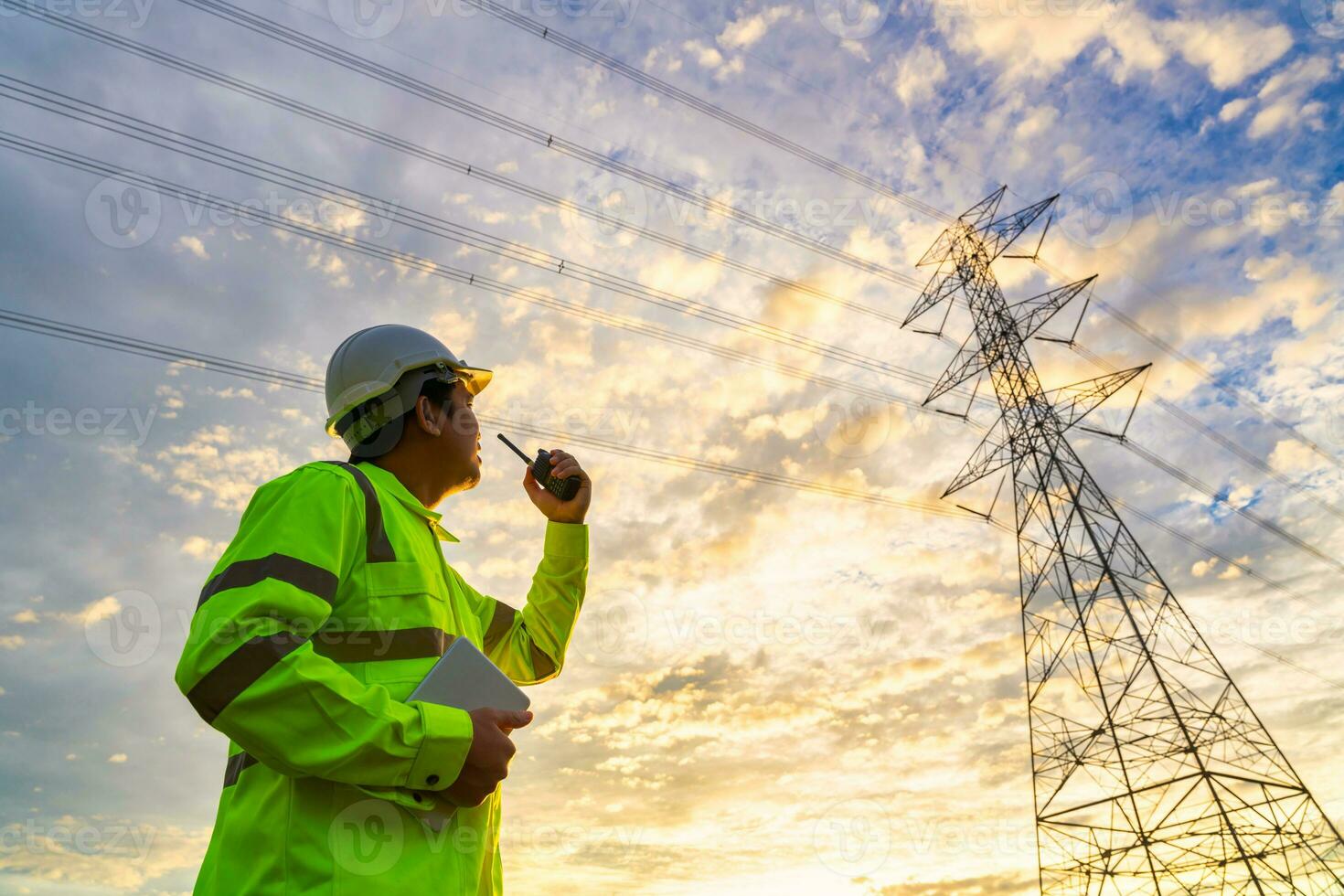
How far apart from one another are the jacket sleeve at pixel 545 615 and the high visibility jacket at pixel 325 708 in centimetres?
99

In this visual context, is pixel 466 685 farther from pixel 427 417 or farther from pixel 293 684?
pixel 427 417

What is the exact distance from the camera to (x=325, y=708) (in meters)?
2.00

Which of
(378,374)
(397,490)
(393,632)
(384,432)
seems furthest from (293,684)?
(378,374)

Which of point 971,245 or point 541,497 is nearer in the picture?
point 541,497

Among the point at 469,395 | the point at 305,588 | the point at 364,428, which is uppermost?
the point at 469,395

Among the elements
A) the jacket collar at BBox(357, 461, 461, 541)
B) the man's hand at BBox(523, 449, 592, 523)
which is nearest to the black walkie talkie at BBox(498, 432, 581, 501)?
the man's hand at BBox(523, 449, 592, 523)

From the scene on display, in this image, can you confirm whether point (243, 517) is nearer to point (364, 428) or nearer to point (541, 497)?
point (364, 428)

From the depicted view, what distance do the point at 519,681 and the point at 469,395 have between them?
4.18ft

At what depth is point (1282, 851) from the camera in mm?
16562

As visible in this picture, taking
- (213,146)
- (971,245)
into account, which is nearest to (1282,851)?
(971,245)

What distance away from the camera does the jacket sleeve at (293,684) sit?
6.44 feet

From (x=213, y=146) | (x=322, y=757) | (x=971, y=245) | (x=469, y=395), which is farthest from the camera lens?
(x=971, y=245)

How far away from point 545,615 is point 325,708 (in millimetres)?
1647

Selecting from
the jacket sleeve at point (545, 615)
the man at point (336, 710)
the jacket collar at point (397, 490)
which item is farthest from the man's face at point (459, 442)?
the jacket sleeve at point (545, 615)
